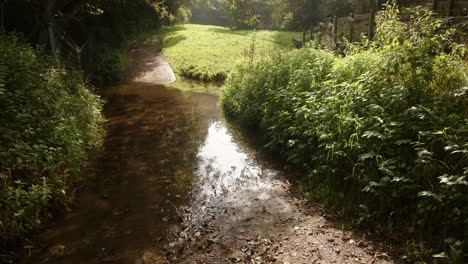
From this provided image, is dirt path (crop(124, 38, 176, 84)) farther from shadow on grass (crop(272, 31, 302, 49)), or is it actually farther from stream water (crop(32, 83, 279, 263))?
shadow on grass (crop(272, 31, 302, 49))

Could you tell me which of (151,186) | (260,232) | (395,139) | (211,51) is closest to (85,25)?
(211,51)

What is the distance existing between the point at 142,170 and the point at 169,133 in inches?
120

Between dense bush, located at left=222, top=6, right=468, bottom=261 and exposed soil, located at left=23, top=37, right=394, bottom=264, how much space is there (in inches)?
23.9

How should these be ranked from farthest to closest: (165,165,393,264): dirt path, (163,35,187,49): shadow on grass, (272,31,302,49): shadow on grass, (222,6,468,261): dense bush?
1. (163,35,187,49): shadow on grass
2. (272,31,302,49): shadow on grass
3. (165,165,393,264): dirt path
4. (222,6,468,261): dense bush

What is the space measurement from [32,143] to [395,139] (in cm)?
668

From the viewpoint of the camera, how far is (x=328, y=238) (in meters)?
4.97

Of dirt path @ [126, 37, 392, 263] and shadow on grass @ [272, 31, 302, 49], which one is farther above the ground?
shadow on grass @ [272, 31, 302, 49]

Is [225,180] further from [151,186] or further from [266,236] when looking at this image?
[266,236]

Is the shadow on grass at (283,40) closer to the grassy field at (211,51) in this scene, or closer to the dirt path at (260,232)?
the grassy field at (211,51)

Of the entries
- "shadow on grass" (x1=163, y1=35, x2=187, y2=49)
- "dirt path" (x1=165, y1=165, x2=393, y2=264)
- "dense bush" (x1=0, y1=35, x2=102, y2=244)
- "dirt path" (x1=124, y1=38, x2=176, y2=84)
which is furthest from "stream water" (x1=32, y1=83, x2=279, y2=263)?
"shadow on grass" (x1=163, y1=35, x2=187, y2=49)

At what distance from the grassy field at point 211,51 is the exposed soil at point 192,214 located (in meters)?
9.14

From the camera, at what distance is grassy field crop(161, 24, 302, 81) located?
70.7 ft

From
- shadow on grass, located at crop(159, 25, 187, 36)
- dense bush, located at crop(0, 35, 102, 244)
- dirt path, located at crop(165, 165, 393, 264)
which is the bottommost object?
dirt path, located at crop(165, 165, 393, 264)

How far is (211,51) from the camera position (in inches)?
1061
